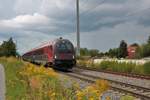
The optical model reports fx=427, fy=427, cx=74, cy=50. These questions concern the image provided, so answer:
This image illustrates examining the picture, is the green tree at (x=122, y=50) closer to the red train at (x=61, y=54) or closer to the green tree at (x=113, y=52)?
the green tree at (x=113, y=52)

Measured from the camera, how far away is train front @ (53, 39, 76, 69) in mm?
39250

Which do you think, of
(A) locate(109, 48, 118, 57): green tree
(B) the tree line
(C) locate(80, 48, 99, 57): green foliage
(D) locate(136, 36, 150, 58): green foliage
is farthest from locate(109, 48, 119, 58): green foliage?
(B) the tree line

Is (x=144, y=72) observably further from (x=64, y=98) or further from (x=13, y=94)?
(x=64, y=98)

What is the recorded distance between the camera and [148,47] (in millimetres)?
111500

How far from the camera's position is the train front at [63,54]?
39250mm

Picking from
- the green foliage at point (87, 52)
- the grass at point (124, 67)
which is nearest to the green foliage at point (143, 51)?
the green foliage at point (87, 52)

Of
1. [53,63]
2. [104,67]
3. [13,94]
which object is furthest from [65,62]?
[13,94]

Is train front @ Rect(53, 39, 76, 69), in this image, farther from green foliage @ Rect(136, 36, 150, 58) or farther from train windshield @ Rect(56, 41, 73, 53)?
green foliage @ Rect(136, 36, 150, 58)

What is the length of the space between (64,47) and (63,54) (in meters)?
0.68

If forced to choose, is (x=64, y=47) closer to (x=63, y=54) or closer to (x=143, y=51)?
(x=63, y=54)

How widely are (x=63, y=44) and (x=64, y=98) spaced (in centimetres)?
3135

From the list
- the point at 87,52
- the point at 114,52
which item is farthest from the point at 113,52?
the point at 87,52

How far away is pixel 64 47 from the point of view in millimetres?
39875

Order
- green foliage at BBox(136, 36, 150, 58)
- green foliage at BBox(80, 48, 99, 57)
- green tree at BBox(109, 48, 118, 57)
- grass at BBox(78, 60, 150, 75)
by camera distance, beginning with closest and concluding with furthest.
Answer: grass at BBox(78, 60, 150, 75) → green foliage at BBox(80, 48, 99, 57) → green foliage at BBox(136, 36, 150, 58) → green tree at BBox(109, 48, 118, 57)
